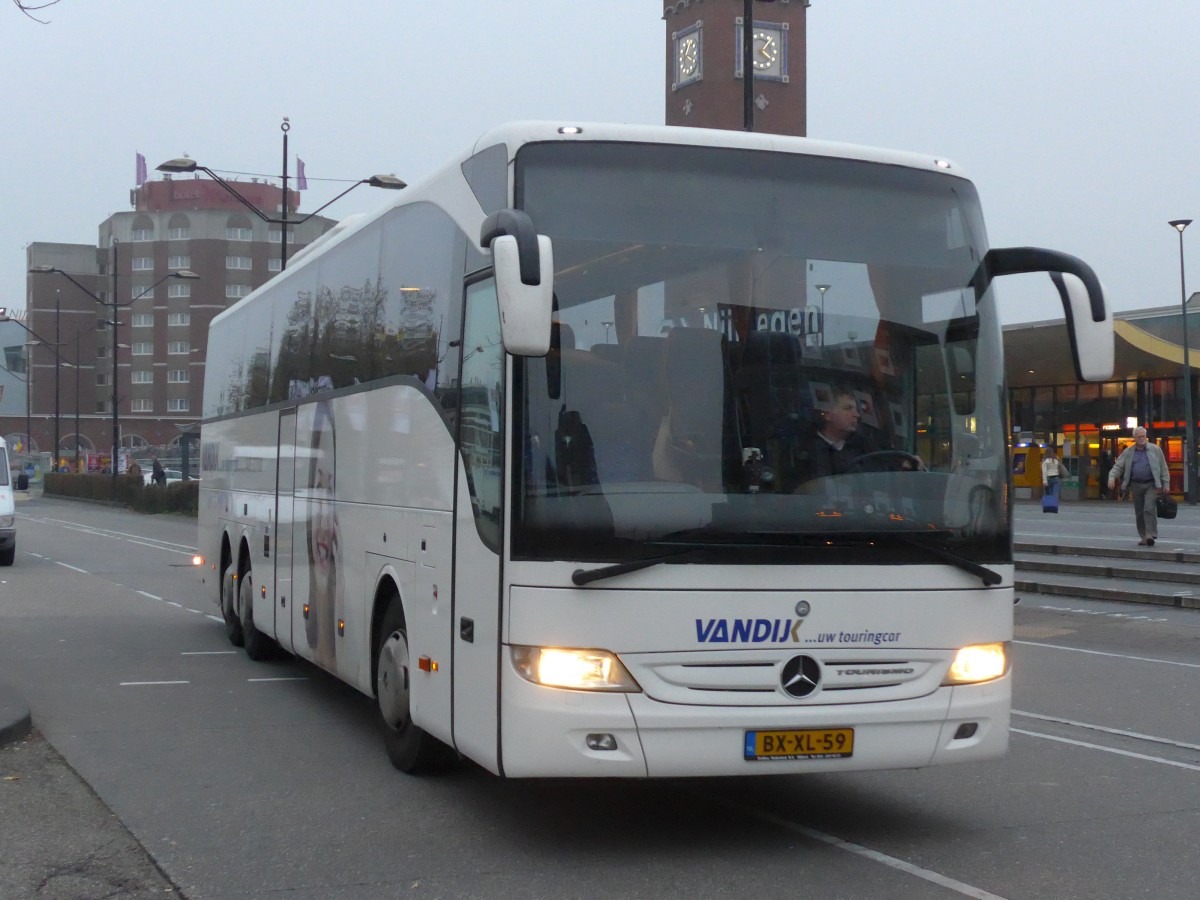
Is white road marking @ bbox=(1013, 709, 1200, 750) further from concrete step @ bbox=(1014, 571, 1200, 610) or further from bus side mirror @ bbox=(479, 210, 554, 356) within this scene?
concrete step @ bbox=(1014, 571, 1200, 610)

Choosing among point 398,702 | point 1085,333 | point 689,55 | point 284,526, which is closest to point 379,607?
point 398,702

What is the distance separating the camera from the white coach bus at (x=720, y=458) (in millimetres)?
6059

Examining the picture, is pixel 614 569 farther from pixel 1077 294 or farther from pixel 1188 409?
pixel 1188 409

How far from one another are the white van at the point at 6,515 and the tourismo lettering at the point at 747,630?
69.2 ft

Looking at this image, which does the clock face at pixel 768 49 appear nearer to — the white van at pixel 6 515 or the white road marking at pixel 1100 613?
the white van at pixel 6 515

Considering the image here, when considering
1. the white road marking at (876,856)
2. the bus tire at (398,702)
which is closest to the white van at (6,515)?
the bus tire at (398,702)

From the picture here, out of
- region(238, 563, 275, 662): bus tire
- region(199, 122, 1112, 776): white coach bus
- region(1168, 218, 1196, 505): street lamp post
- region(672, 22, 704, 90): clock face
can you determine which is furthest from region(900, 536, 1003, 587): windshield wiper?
region(672, 22, 704, 90): clock face

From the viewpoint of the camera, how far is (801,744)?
6164mm

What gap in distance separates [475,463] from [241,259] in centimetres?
11982

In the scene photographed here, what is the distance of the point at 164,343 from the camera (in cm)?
12288

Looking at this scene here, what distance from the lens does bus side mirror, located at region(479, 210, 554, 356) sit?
18.5ft

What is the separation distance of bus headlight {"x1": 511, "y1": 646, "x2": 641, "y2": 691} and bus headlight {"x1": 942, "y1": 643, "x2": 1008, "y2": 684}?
1.45 metres

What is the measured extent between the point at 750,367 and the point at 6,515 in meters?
21.4

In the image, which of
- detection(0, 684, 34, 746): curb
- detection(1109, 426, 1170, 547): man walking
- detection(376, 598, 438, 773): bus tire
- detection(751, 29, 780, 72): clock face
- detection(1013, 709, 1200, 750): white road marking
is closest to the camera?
detection(376, 598, 438, 773): bus tire
